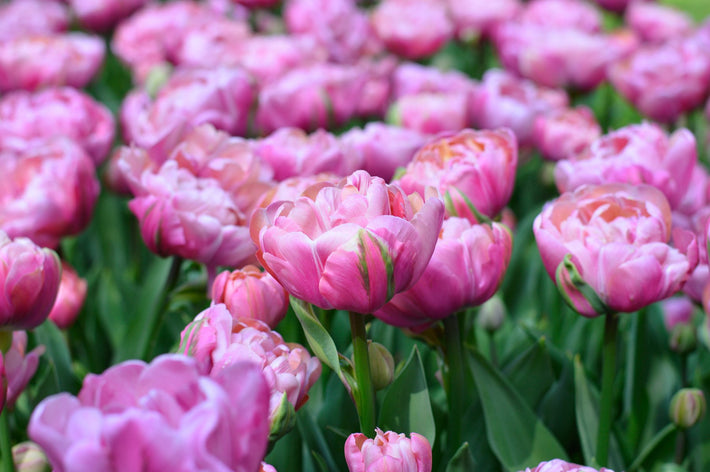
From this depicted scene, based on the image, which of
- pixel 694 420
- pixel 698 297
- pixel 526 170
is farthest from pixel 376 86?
pixel 694 420

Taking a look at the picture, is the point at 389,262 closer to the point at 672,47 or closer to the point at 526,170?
the point at 526,170

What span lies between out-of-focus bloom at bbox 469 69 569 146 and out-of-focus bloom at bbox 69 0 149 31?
4.02 feet

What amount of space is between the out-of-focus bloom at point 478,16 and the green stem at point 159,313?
57.7 inches

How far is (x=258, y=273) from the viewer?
27.5 inches

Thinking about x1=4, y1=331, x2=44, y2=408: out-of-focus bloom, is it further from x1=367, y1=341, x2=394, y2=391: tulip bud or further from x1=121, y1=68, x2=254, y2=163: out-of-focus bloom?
x1=121, y1=68, x2=254, y2=163: out-of-focus bloom

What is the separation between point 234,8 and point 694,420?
202 cm

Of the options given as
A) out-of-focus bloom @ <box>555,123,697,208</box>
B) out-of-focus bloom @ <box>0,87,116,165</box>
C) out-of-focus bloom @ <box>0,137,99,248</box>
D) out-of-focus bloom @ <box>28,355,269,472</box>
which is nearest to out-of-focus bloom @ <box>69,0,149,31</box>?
out-of-focus bloom @ <box>0,87,116,165</box>

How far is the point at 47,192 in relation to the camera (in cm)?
95

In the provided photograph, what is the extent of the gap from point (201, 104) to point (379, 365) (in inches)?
23.3

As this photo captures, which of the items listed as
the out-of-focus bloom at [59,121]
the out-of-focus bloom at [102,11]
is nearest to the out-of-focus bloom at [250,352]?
the out-of-focus bloom at [59,121]

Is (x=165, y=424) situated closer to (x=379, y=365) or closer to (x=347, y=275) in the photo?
(x=347, y=275)

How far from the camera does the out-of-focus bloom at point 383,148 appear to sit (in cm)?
105

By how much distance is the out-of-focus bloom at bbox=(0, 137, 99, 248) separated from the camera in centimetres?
94

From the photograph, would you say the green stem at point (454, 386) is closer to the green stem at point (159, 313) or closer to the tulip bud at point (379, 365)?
the tulip bud at point (379, 365)
